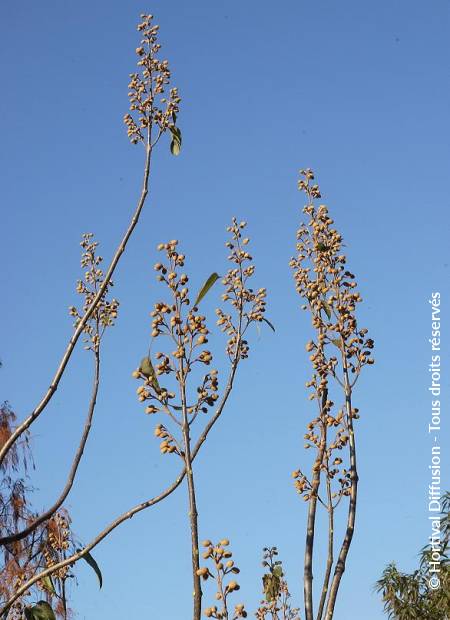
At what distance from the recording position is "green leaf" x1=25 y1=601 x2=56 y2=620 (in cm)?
340

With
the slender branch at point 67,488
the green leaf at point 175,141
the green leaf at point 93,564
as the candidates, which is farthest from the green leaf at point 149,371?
the green leaf at point 175,141

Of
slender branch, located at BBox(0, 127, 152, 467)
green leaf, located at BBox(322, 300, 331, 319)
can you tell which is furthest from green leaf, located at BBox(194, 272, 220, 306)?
green leaf, located at BBox(322, 300, 331, 319)

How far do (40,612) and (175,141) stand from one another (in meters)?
2.47

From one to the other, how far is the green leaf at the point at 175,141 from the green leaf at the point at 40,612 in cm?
230

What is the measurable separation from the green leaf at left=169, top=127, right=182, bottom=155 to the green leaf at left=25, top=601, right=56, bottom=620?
7.53ft

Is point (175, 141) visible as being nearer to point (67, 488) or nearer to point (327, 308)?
point (327, 308)

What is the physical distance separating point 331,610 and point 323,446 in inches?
47.2

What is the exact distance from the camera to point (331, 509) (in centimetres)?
489

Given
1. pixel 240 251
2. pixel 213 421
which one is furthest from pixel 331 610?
pixel 240 251

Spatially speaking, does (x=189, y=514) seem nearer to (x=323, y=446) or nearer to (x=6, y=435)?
(x=323, y=446)

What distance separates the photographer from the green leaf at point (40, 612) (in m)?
3.40

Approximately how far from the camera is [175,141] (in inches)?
187

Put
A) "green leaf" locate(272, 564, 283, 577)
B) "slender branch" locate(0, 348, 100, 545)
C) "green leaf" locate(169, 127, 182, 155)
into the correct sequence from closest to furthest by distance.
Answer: "slender branch" locate(0, 348, 100, 545) < "green leaf" locate(169, 127, 182, 155) < "green leaf" locate(272, 564, 283, 577)

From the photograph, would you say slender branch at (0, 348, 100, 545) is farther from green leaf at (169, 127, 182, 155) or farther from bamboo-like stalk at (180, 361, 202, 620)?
green leaf at (169, 127, 182, 155)
